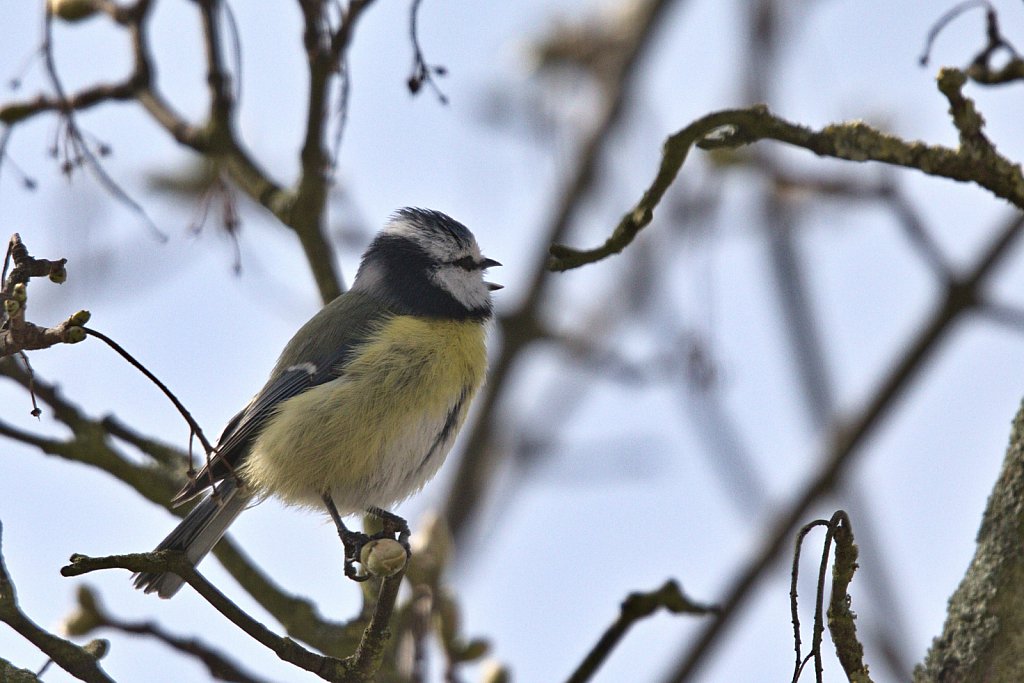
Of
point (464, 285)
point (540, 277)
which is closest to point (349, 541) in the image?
point (464, 285)

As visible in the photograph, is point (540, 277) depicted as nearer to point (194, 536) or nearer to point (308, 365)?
point (308, 365)

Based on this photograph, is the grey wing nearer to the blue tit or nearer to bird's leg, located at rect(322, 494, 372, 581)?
the blue tit

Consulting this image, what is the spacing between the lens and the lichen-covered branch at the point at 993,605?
2436 mm

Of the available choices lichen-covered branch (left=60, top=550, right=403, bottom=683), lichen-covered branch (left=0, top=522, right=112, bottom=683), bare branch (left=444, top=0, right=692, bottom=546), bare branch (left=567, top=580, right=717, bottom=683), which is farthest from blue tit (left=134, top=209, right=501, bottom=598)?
bare branch (left=444, top=0, right=692, bottom=546)

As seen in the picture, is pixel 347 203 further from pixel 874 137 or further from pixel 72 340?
pixel 72 340

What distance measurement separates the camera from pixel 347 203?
5.78 metres

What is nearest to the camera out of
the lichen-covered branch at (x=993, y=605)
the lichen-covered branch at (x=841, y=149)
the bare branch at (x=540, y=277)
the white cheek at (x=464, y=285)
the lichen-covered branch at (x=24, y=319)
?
the lichen-covered branch at (x=24, y=319)

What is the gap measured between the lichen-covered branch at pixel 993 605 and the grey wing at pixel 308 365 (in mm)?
2197

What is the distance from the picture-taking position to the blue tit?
3.88 metres

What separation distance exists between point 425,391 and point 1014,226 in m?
2.54

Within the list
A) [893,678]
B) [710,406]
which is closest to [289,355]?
[710,406]

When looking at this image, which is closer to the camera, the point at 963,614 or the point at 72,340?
the point at 72,340

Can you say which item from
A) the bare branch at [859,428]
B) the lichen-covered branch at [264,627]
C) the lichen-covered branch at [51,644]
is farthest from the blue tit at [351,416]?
the bare branch at [859,428]

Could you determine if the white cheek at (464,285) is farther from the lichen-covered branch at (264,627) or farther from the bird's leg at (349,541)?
the lichen-covered branch at (264,627)
